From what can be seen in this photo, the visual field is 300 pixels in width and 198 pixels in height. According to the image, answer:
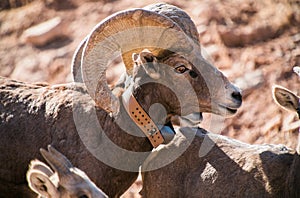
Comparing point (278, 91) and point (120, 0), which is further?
point (120, 0)

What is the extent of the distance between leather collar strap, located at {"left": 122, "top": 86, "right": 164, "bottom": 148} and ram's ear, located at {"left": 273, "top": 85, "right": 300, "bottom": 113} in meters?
1.22

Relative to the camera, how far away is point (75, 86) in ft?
26.9

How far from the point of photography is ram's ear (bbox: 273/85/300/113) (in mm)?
7949

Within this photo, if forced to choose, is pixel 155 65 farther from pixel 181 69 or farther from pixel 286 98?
pixel 286 98

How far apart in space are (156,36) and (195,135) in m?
1.20

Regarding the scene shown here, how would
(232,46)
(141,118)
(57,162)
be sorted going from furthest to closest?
(232,46)
(141,118)
(57,162)

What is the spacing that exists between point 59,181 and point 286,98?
2.77 metres

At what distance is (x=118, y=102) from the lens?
7949 millimetres

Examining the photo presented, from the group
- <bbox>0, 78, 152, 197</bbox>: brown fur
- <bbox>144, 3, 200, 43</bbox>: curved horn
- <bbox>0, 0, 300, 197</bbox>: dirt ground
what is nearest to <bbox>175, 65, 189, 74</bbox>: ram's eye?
<bbox>144, 3, 200, 43</bbox>: curved horn

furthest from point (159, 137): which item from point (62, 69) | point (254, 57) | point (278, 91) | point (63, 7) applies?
point (63, 7)

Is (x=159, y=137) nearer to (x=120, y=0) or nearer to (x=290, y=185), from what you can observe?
(x=290, y=185)

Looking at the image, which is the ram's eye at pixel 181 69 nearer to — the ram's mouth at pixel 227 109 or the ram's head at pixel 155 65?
the ram's head at pixel 155 65

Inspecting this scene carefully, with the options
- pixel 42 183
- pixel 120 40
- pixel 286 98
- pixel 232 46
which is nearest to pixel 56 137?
pixel 120 40

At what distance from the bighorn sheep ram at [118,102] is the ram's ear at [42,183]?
1.51m
